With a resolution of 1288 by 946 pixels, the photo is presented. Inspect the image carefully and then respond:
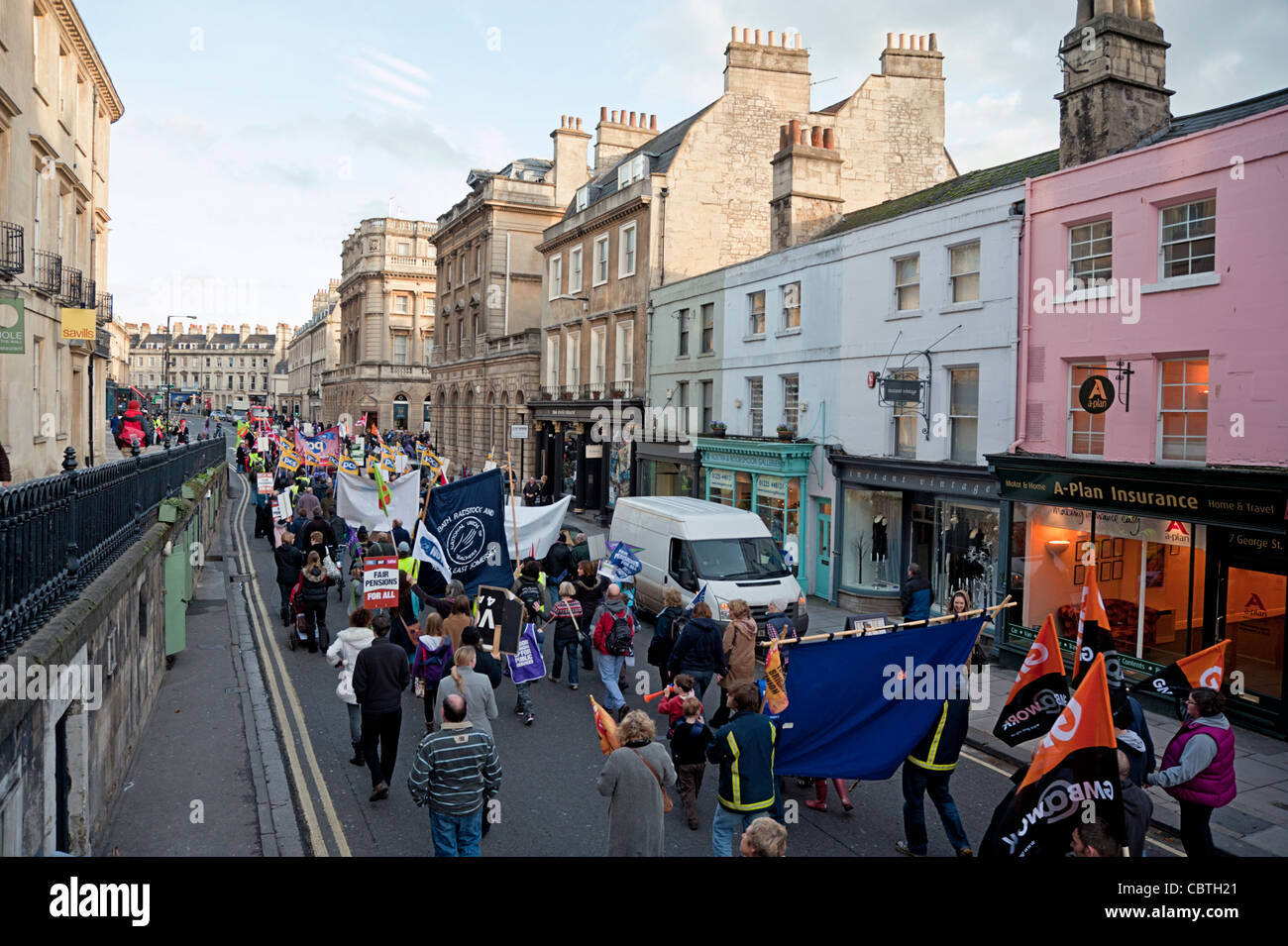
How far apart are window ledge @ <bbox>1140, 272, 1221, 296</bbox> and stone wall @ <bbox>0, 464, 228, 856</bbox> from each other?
1473 cm

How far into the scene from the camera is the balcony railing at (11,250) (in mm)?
19844

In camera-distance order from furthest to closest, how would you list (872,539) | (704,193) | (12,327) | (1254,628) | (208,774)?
(704,193) → (872,539) → (12,327) → (1254,628) → (208,774)

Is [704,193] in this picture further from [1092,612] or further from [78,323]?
[1092,612]

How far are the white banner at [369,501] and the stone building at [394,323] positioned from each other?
6059cm

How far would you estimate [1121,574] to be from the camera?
47.8 feet

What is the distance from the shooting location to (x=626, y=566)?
14672 mm

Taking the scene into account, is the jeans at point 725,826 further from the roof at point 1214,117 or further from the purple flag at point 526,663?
the roof at point 1214,117

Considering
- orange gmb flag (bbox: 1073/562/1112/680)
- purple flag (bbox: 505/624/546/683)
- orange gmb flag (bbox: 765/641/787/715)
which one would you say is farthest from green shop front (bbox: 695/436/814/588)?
orange gmb flag (bbox: 765/641/787/715)

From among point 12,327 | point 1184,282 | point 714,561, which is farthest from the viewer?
point 12,327

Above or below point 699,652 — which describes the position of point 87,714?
above

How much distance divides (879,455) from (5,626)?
16897 millimetres

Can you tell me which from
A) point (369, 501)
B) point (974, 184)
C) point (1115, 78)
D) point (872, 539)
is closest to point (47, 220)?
point (369, 501)

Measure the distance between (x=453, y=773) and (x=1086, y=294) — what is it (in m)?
13.4

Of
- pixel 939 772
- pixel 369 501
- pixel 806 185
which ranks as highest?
pixel 806 185
